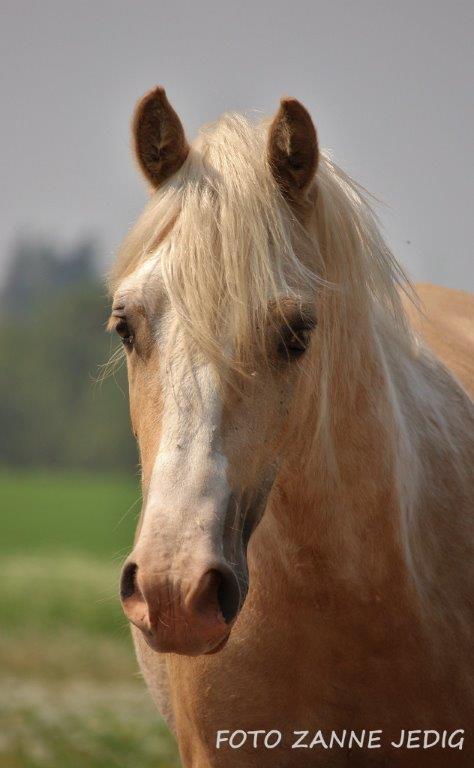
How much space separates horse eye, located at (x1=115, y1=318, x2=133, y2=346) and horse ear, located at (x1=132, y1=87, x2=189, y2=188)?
0.49m

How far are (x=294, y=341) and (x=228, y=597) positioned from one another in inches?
26.7

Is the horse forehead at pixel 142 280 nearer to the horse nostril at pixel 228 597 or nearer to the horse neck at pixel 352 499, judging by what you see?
the horse neck at pixel 352 499

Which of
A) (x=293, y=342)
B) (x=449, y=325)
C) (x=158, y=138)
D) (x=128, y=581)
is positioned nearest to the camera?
(x=128, y=581)

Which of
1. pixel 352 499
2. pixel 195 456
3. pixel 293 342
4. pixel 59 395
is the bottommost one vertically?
pixel 59 395

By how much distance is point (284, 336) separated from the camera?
284 cm

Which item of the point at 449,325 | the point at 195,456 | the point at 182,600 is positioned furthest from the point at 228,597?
the point at 449,325

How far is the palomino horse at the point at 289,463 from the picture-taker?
8.90ft

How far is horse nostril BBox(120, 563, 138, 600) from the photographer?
8.50 ft

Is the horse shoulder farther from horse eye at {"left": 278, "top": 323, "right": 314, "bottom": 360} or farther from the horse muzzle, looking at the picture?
the horse muzzle

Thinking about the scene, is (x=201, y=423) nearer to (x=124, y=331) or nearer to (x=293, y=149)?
(x=124, y=331)

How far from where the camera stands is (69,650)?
48.4ft

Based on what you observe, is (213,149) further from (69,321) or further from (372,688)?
(69,321)

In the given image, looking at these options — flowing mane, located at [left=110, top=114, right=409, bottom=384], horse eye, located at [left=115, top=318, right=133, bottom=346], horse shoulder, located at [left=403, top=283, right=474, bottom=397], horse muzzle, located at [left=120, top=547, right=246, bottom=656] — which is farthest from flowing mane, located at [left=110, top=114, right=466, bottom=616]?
horse shoulder, located at [left=403, top=283, right=474, bottom=397]

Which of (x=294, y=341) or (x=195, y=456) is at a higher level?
(x=294, y=341)
